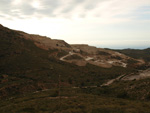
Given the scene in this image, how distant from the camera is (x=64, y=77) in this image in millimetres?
69375

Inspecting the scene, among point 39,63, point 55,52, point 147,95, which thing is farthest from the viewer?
point 55,52

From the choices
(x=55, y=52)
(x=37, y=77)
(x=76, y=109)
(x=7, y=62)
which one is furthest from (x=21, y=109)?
(x=55, y=52)

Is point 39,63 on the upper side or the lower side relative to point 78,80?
upper

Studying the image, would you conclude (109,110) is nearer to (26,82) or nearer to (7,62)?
(26,82)

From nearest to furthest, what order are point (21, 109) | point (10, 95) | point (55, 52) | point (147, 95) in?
1. point (21, 109)
2. point (147, 95)
3. point (10, 95)
4. point (55, 52)

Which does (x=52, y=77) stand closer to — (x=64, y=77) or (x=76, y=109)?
(x=64, y=77)

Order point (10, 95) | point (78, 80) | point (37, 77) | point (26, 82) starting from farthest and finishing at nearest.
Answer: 1. point (78, 80)
2. point (37, 77)
3. point (26, 82)
4. point (10, 95)

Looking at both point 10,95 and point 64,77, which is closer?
point 10,95

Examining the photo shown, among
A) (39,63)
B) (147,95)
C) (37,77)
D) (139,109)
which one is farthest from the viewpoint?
(39,63)

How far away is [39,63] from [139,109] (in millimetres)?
64359

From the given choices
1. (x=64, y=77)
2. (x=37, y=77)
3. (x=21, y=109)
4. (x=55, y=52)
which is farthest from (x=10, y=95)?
(x=55, y=52)

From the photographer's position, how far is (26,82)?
178 ft

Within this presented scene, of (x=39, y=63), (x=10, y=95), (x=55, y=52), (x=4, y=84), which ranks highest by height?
(x=55, y=52)

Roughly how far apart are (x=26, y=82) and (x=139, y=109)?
1791 inches
